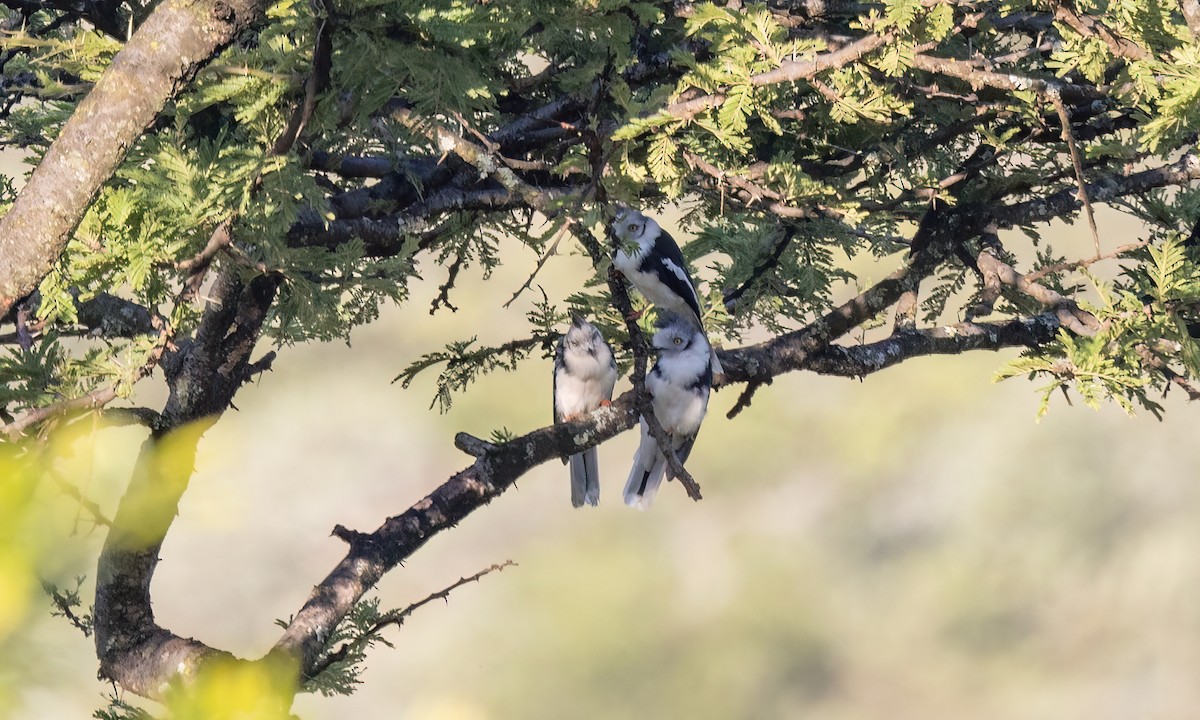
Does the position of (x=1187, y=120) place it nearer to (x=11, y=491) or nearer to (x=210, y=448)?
A: (x=210, y=448)

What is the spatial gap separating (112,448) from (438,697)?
527mm

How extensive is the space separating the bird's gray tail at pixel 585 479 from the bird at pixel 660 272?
1.34 m

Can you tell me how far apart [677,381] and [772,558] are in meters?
17.8

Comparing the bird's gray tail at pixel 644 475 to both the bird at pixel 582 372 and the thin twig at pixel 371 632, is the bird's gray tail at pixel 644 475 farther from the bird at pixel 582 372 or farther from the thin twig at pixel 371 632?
the thin twig at pixel 371 632

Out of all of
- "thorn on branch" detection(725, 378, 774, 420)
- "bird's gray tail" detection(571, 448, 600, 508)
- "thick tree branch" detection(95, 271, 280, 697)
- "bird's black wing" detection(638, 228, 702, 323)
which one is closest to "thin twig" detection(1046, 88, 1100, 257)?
"thorn on branch" detection(725, 378, 774, 420)

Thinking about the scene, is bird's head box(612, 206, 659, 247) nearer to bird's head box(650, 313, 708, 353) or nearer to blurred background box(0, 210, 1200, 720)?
bird's head box(650, 313, 708, 353)

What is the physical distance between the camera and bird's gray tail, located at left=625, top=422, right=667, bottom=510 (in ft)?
22.3

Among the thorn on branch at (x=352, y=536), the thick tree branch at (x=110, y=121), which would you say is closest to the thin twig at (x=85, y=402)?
the thick tree branch at (x=110, y=121)

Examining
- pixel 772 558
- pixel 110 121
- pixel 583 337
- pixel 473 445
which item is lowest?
pixel 110 121

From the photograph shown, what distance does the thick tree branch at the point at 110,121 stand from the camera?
2.93m

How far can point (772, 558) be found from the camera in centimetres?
2348

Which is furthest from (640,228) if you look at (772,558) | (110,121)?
(772,558)

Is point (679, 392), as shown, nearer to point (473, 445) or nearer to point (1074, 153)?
point (473, 445)

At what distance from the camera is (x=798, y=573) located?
2336 centimetres
